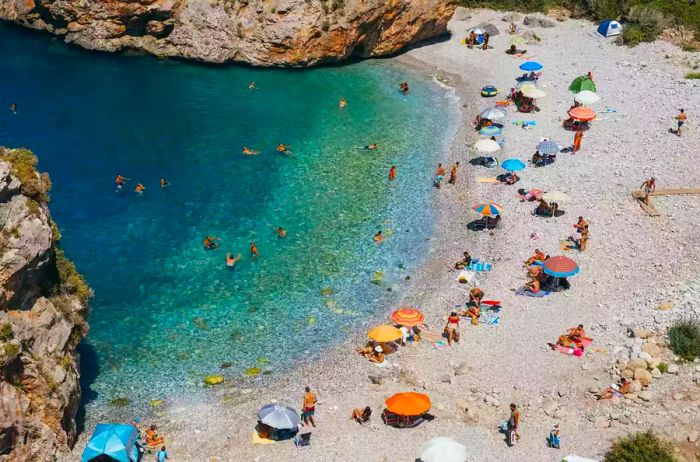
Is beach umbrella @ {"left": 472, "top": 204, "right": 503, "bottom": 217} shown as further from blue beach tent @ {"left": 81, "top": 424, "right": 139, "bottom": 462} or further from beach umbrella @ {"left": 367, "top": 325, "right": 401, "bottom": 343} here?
blue beach tent @ {"left": 81, "top": 424, "right": 139, "bottom": 462}

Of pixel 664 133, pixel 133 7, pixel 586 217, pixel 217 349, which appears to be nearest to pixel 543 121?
pixel 664 133

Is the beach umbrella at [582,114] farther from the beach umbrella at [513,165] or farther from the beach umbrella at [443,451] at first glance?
the beach umbrella at [443,451]

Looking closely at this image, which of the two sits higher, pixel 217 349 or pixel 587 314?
pixel 587 314

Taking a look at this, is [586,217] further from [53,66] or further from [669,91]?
[53,66]

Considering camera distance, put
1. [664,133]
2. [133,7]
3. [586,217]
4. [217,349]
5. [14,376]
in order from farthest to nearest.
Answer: [133,7], [664,133], [586,217], [217,349], [14,376]

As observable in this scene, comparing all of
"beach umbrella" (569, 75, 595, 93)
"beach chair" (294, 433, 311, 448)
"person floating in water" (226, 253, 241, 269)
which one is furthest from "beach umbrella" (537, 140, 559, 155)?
"beach chair" (294, 433, 311, 448)

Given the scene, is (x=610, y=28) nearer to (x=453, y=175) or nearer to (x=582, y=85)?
(x=582, y=85)

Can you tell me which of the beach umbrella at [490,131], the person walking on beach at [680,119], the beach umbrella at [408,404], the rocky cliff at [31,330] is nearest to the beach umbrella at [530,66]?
the beach umbrella at [490,131]

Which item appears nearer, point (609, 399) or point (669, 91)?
point (609, 399)
